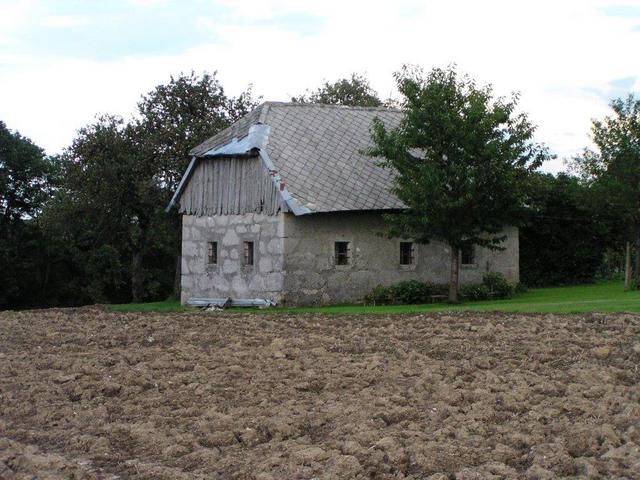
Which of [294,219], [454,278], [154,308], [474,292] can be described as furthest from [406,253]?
[154,308]

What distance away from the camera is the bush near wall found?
28.9 m

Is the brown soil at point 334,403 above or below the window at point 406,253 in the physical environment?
below

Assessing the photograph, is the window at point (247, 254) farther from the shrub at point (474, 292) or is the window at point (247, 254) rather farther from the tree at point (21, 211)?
the tree at point (21, 211)

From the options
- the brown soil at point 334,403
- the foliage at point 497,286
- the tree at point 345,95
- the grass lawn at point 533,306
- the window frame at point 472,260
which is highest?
the tree at point 345,95

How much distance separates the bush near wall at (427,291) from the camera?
2886cm

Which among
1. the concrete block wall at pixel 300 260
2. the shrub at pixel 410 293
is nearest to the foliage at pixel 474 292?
the concrete block wall at pixel 300 260

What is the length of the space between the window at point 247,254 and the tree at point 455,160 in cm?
463

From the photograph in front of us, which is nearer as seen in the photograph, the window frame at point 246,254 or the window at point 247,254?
the window frame at point 246,254

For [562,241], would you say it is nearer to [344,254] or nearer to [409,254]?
[409,254]

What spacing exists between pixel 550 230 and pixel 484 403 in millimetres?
27309

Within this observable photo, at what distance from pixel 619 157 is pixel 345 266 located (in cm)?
893

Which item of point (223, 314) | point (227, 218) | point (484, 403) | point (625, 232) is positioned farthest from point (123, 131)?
point (484, 403)

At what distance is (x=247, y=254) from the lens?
1166 inches

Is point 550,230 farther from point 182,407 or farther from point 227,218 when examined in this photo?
point 182,407
